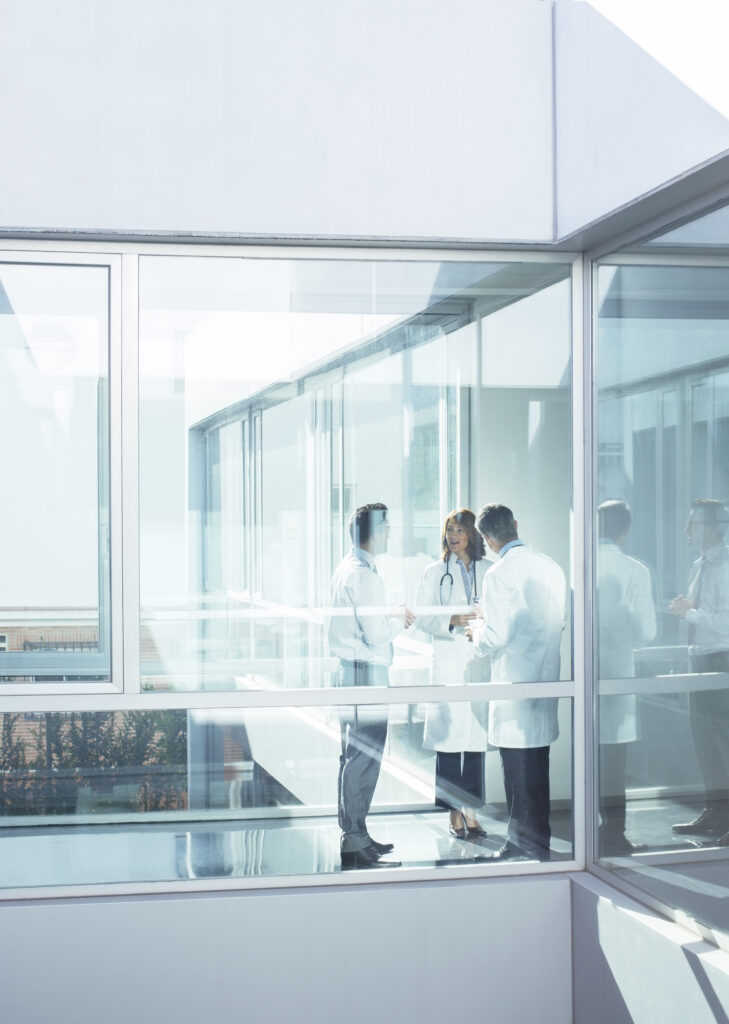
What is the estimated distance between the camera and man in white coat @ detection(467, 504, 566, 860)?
455cm

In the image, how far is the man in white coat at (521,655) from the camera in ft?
14.9

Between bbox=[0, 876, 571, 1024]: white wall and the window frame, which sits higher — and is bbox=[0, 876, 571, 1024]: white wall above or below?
below

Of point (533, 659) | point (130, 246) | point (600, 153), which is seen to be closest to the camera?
point (600, 153)

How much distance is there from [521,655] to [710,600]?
109 centimetres

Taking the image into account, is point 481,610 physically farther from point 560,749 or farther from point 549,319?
point 549,319

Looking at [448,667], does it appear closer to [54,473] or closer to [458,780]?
[458,780]

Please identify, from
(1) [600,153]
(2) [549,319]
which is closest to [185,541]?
(2) [549,319]

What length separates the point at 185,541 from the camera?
14.1ft

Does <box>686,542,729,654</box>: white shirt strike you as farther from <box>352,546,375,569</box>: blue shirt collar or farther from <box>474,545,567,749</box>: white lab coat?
<box>352,546,375,569</box>: blue shirt collar

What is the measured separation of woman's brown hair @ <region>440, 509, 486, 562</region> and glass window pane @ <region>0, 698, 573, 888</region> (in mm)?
608

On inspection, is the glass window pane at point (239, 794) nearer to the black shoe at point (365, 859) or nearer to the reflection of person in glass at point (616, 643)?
the black shoe at point (365, 859)

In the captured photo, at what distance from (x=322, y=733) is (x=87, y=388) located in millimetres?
1614

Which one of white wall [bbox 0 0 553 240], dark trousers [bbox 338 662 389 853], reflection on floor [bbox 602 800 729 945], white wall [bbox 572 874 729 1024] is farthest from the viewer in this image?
dark trousers [bbox 338 662 389 853]

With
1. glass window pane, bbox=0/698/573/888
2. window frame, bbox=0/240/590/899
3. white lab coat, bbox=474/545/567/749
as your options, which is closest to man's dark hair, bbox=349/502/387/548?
window frame, bbox=0/240/590/899
